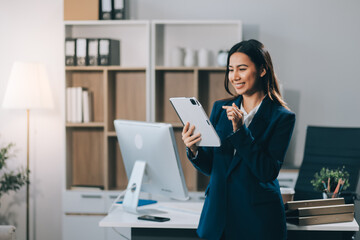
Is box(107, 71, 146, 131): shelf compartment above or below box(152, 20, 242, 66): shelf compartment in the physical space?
below

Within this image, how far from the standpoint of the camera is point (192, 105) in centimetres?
183

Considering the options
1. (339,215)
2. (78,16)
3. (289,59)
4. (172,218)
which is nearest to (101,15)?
(78,16)

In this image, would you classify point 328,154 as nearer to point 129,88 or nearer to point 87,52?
point 129,88

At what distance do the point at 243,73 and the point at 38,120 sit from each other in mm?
3072

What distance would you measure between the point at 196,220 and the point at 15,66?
2.53 metres

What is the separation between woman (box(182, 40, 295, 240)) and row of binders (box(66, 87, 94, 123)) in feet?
7.69

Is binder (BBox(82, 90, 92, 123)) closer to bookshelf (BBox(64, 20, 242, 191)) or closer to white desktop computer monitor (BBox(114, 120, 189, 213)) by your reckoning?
Answer: bookshelf (BBox(64, 20, 242, 191))

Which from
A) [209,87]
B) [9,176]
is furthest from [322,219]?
[9,176]

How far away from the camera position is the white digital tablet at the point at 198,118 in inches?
71.8

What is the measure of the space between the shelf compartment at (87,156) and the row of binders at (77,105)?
200mm

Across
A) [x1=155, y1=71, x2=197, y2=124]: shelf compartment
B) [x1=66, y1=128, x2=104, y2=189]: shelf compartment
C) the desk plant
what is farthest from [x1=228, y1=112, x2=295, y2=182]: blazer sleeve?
the desk plant

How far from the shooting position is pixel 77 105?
162 inches

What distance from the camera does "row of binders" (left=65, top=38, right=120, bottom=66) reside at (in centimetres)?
407

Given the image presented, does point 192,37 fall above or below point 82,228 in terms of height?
above
